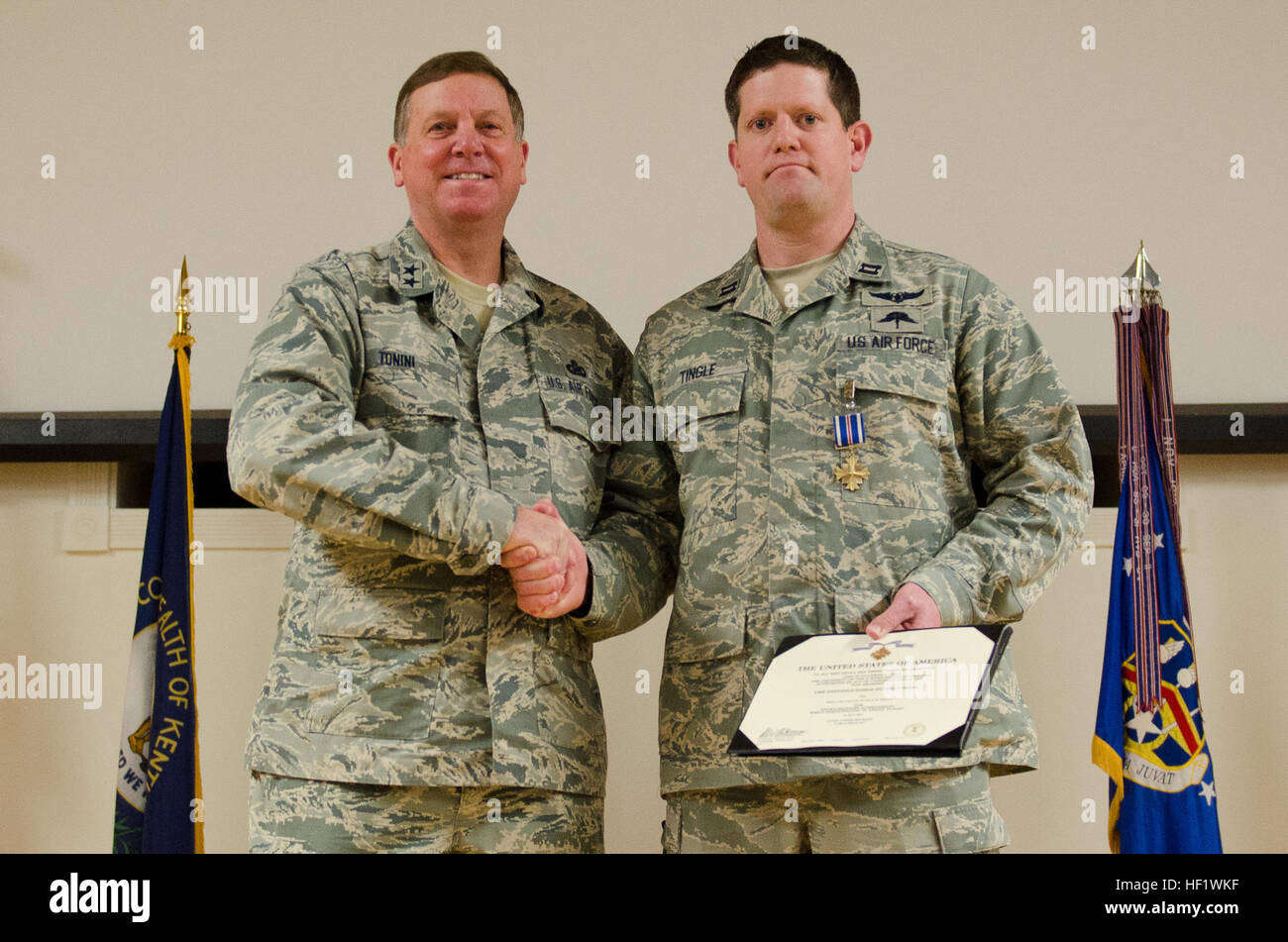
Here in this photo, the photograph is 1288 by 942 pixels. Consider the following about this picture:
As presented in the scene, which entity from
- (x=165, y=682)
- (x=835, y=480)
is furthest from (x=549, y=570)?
(x=165, y=682)

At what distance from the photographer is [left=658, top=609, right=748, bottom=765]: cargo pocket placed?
228cm

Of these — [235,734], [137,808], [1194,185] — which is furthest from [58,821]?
[1194,185]

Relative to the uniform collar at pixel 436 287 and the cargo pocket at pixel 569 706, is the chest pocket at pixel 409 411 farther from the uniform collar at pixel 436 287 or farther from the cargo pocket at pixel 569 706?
the cargo pocket at pixel 569 706

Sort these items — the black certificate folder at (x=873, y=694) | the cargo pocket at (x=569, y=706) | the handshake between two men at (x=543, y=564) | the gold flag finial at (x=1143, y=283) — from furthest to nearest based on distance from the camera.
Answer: the gold flag finial at (x=1143, y=283)
the cargo pocket at (x=569, y=706)
the handshake between two men at (x=543, y=564)
the black certificate folder at (x=873, y=694)

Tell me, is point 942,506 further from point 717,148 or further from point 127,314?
point 127,314

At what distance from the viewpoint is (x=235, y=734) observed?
379 cm

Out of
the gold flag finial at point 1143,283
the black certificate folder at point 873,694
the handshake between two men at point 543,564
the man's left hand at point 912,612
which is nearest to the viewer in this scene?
the black certificate folder at point 873,694

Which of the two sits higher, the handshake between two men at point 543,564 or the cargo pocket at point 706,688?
the handshake between two men at point 543,564

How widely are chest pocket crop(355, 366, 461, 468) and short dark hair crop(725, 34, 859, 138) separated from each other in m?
0.80

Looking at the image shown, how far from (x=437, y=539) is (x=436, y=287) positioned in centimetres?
57

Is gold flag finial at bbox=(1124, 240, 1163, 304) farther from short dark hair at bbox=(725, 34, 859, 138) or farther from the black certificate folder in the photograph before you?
the black certificate folder

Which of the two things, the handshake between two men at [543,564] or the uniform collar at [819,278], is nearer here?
the handshake between two men at [543,564]

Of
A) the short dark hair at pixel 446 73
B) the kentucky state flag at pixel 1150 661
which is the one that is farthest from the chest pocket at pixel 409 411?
the kentucky state flag at pixel 1150 661

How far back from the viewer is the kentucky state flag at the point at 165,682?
3.10 m
